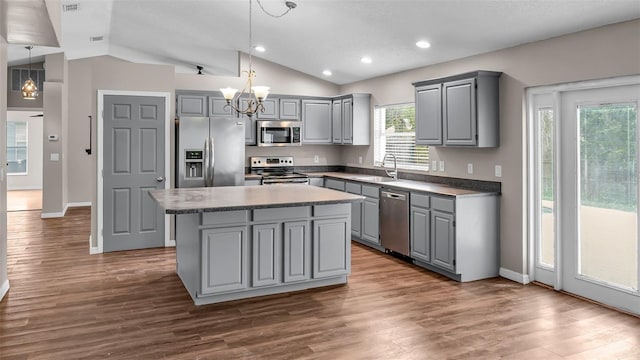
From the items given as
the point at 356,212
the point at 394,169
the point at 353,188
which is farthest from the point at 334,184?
the point at 394,169

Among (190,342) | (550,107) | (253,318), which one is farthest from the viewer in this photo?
(550,107)

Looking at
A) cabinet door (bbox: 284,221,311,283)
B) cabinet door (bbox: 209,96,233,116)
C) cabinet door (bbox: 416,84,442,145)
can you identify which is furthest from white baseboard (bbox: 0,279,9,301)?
cabinet door (bbox: 416,84,442,145)

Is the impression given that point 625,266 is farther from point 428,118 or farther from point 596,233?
point 428,118

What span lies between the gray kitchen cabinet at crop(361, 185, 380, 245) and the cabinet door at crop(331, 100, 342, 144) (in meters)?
1.55

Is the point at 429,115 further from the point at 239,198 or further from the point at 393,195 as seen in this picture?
the point at 239,198

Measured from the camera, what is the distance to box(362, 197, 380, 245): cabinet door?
19.8 ft

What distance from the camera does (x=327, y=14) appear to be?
507cm

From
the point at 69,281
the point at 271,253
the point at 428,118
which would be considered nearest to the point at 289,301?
the point at 271,253

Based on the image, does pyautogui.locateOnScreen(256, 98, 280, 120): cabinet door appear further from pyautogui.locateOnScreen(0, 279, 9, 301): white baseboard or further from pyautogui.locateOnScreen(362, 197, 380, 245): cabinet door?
pyautogui.locateOnScreen(0, 279, 9, 301): white baseboard

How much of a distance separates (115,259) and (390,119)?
4220 millimetres

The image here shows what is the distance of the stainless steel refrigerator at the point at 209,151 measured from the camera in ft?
20.4

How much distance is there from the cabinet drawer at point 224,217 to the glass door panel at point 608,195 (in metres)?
3.04

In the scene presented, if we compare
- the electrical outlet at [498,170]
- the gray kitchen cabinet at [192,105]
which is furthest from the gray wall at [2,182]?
the electrical outlet at [498,170]

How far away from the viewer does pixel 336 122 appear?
303 inches
